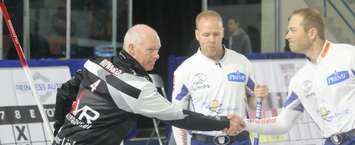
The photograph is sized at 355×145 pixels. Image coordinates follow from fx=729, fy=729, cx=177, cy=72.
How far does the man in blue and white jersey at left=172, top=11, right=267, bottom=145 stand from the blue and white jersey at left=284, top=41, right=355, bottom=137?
76 centimetres

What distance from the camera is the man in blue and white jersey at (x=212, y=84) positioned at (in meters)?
5.92

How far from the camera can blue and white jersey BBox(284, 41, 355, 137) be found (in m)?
5.04

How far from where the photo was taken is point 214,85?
19.6ft

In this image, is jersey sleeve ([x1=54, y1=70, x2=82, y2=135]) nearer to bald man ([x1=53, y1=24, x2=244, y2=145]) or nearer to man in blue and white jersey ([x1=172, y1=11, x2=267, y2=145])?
bald man ([x1=53, y1=24, x2=244, y2=145])

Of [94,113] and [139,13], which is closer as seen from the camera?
[94,113]

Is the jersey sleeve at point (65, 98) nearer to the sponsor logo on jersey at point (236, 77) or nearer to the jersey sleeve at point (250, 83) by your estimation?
the sponsor logo on jersey at point (236, 77)

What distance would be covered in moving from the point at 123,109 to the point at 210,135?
163 centimetres

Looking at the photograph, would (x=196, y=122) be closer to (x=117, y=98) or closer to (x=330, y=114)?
(x=117, y=98)

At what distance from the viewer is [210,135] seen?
5949 millimetres

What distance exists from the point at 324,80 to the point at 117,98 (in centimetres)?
157

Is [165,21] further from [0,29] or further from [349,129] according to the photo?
[349,129]

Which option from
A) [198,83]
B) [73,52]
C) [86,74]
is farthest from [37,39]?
[86,74]

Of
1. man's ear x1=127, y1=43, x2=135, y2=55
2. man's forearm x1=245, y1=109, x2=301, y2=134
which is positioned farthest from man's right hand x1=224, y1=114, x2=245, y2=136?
man's ear x1=127, y1=43, x2=135, y2=55

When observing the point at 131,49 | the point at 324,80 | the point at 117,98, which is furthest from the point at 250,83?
the point at 117,98
